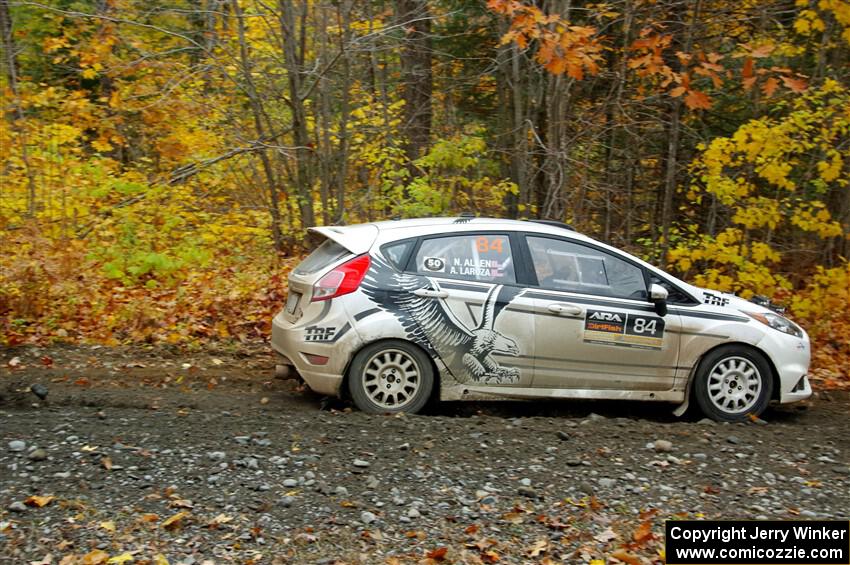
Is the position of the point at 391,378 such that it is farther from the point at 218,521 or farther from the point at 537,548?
the point at 537,548

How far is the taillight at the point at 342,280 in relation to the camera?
727cm

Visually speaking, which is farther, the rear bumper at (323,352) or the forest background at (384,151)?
the forest background at (384,151)

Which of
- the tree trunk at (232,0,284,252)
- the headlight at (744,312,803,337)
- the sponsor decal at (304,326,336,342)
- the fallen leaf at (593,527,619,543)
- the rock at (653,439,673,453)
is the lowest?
the fallen leaf at (593,527,619,543)

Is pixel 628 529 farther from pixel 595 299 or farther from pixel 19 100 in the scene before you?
pixel 19 100

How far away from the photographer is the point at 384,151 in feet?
42.2

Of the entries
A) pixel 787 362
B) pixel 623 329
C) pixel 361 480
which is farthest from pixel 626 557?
pixel 787 362

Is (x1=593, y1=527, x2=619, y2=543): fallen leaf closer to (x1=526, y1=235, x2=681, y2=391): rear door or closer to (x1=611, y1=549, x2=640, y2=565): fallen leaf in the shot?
(x1=611, y1=549, x2=640, y2=565): fallen leaf

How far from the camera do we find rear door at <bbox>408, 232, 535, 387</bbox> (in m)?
7.34

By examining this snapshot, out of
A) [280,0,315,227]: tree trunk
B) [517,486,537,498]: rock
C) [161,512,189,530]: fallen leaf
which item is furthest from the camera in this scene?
[280,0,315,227]: tree trunk

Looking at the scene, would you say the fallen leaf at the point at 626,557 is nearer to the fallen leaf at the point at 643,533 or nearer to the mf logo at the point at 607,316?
the fallen leaf at the point at 643,533

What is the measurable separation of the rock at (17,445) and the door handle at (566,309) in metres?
4.25

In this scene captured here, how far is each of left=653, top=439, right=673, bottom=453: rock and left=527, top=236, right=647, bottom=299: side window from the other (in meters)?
1.57

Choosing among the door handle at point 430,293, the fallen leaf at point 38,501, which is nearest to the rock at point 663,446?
the door handle at point 430,293

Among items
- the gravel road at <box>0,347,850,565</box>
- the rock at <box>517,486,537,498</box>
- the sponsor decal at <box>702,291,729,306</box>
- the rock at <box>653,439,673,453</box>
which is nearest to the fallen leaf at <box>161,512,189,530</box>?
the gravel road at <box>0,347,850,565</box>
